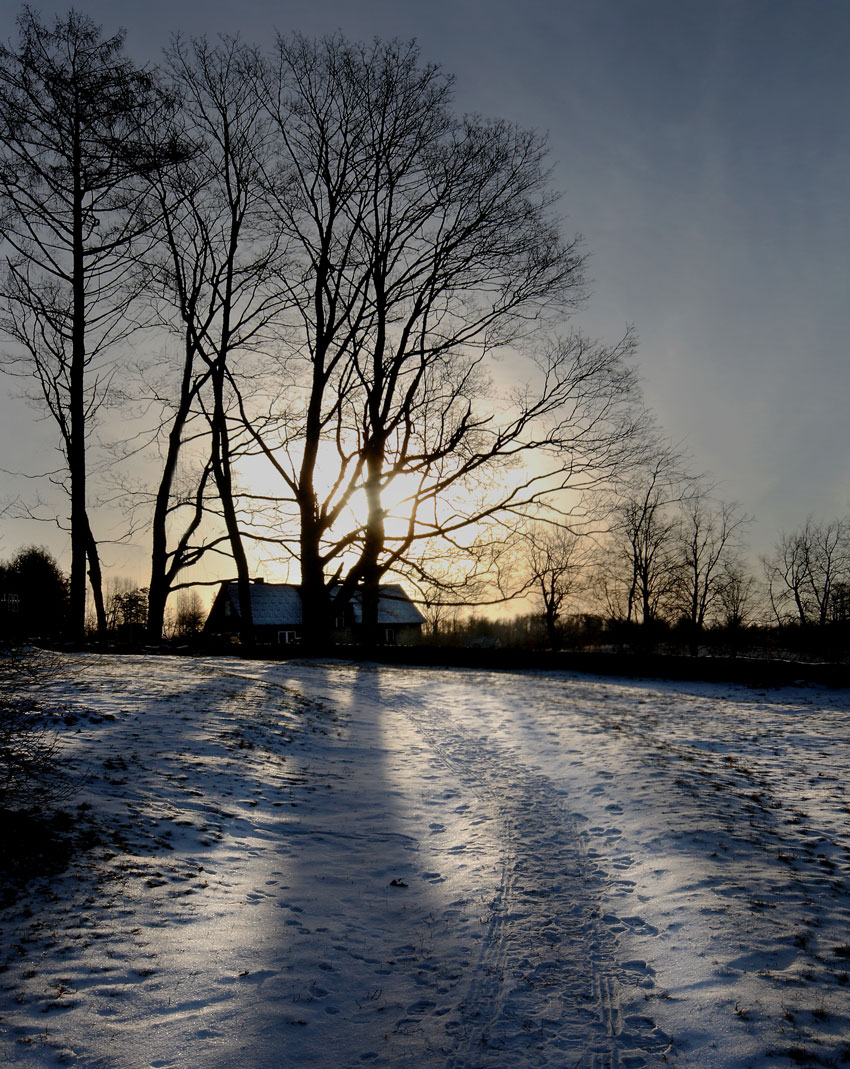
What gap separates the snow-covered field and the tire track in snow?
20 millimetres

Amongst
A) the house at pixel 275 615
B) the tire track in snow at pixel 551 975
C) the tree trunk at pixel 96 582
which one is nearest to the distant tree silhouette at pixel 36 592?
the tree trunk at pixel 96 582

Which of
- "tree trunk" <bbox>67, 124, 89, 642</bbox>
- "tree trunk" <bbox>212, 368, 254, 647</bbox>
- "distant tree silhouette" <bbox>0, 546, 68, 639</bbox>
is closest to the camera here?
"distant tree silhouette" <bbox>0, 546, 68, 639</bbox>

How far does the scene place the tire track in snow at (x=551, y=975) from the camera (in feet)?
12.3

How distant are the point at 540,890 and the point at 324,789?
3188 millimetres

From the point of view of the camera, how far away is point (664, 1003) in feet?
13.7

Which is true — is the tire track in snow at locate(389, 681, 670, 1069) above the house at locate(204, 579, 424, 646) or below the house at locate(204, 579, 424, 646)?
below

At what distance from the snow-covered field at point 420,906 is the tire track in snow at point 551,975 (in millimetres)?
20

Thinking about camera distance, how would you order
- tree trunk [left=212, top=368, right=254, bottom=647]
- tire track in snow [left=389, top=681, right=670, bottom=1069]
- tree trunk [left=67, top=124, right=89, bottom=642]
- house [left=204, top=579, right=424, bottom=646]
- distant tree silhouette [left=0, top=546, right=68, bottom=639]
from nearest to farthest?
1. tire track in snow [left=389, top=681, right=670, bottom=1069]
2. distant tree silhouette [left=0, top=546, right=68, bottom=639]
3. tree trunk [left=67, top=124, right=89, bottom=642]
4. tree trunk [left=212, top=368, right=254, bottom=647]
5. house [left=204, top=579, right=424, bottom=646]

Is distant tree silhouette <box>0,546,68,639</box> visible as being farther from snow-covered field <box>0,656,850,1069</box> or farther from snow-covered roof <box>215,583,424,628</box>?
snow-covered roof <box>215,583,424,628</box>

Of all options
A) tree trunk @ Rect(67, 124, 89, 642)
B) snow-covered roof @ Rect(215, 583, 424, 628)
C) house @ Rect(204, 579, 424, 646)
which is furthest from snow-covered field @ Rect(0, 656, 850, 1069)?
snow-covered roof @ Rect(215, 583, 424, 628)

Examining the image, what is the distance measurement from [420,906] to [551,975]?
130cm

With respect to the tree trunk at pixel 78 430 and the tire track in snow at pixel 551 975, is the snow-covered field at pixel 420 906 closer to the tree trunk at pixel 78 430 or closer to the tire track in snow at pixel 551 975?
the tire track in snow at pixel 551 975

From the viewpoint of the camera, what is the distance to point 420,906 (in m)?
5.46

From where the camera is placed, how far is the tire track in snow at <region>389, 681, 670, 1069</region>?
376 cm
